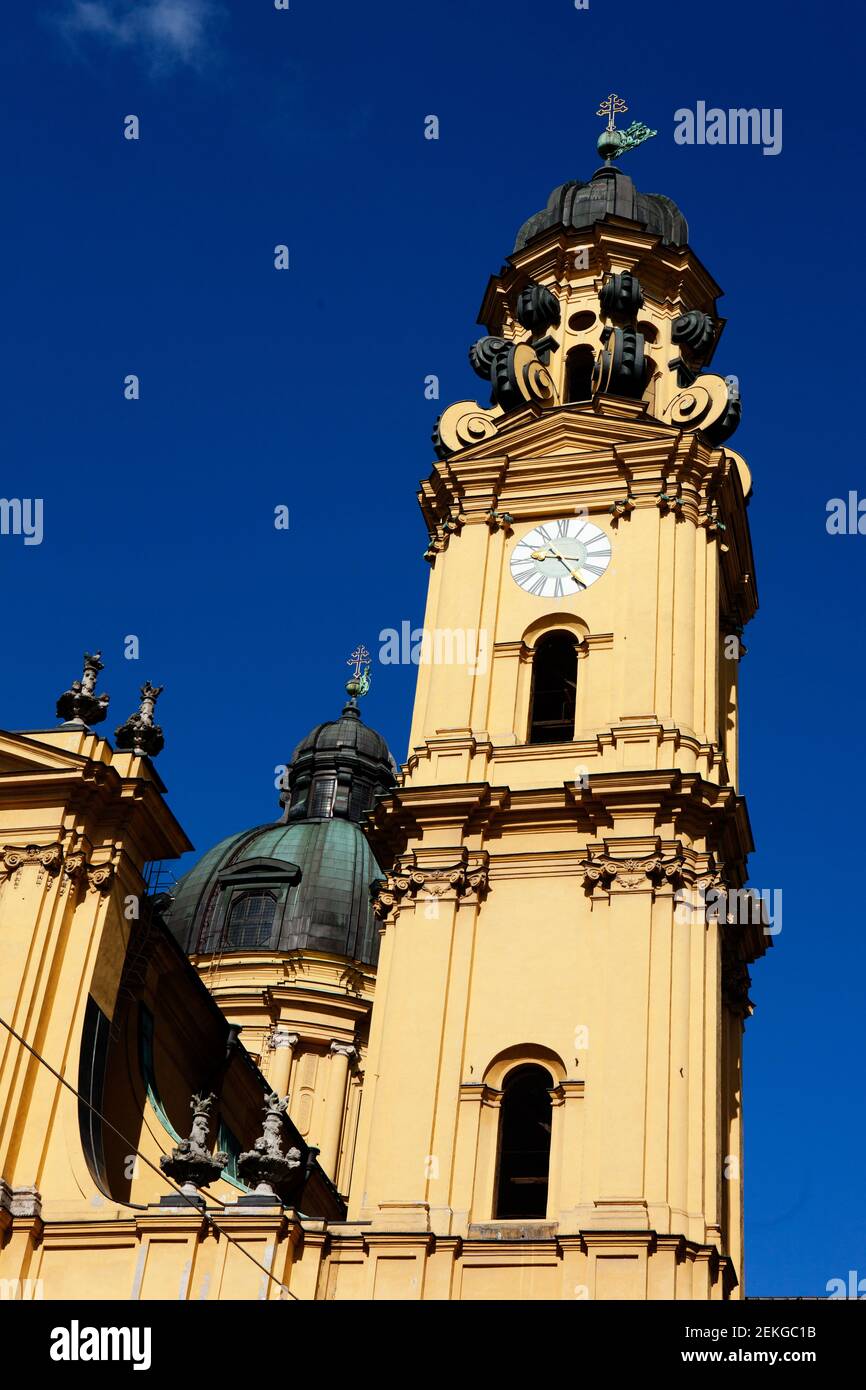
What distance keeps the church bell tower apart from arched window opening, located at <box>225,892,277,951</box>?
51.0ft

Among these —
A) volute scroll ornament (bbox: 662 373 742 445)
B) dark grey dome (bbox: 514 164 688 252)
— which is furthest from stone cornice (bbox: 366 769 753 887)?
dark grey dome (bbox: 514 164 688 252)

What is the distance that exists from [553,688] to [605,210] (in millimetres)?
10521

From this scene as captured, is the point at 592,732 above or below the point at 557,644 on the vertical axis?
below

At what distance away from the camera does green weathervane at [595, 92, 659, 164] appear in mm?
37531

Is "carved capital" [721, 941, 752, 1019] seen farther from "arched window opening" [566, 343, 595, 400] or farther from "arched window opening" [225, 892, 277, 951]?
"arched window opening" [225, 892, 277, 951]

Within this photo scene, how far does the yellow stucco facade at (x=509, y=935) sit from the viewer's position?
74.7 ft

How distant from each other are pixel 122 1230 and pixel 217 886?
Result: 74.5ft

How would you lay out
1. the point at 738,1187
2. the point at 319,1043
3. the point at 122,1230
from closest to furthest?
1. the point at 122,1230
2. the point at 738,1187
3. the point at 319,1043

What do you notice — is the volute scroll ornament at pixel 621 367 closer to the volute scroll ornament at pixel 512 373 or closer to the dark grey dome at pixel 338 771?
the volute scroll ornament at pixel 512 373

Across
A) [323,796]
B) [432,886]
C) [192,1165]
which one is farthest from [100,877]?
[323,796]
